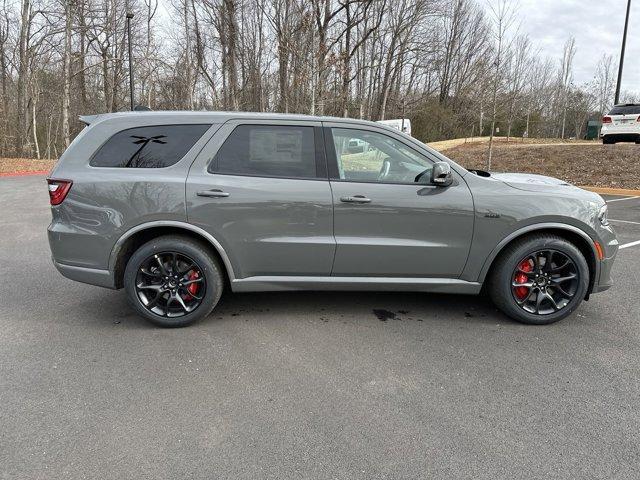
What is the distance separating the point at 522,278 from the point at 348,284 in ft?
5.07

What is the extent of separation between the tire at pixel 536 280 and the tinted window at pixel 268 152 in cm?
186

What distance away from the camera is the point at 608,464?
230 cm

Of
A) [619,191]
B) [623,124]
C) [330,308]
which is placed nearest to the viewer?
[330,308]

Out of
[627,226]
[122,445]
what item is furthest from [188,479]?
[627,226]

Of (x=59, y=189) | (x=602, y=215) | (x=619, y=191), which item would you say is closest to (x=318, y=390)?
(x=59, y=189)

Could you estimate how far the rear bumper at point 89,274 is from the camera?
3852mm

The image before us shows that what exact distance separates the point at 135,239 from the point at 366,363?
2228mm

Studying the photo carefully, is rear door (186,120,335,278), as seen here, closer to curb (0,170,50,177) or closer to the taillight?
the taillight

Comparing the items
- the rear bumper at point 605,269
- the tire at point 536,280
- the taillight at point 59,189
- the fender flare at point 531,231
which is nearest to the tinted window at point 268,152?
the taillight at point 59,189

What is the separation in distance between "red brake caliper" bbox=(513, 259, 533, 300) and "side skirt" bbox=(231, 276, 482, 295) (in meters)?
0.35

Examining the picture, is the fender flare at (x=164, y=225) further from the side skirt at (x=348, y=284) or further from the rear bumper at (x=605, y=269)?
the rear bumper at (x=605, y=269)

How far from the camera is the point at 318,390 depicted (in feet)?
9.75

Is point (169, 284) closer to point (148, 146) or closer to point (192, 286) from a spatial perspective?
point (192, 286)

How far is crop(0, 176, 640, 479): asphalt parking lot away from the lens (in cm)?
232
